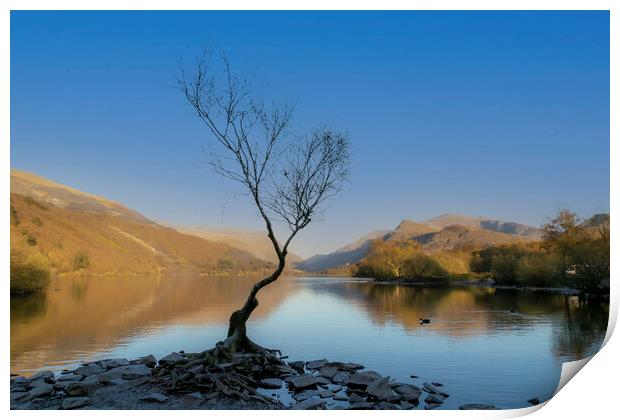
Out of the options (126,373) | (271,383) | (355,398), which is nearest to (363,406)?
(355,398)

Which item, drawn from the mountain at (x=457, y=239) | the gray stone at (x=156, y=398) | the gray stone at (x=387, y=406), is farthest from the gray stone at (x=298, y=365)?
the mountain at (x=457, y=239)

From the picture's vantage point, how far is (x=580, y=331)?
52.2ft

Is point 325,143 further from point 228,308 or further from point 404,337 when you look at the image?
point 228,308

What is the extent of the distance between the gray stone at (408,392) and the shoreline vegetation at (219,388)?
1cm

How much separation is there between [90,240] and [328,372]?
3730 cm

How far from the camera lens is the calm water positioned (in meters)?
10.2

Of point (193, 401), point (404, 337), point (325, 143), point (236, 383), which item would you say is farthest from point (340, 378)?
point (404, 337)

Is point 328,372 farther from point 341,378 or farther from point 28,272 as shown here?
point 28,272

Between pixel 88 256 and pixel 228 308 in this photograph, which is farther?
pixel 88 256

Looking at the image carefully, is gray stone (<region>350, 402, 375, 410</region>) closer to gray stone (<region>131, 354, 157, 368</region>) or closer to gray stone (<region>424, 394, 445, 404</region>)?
gray stone (<region>424, 394, 445, 404</region>)

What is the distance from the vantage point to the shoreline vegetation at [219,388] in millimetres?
7684

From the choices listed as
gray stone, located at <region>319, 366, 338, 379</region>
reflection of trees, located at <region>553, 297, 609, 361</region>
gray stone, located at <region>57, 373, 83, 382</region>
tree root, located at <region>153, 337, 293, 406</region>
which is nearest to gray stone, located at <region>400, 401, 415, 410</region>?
gray stone, located at <region>319, 366, 338, 379</region>
